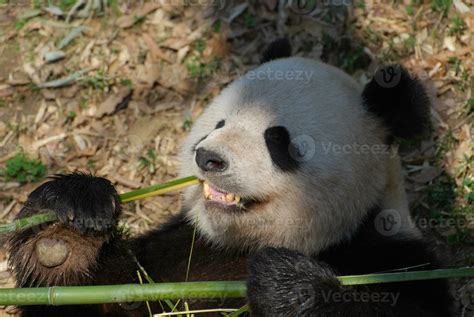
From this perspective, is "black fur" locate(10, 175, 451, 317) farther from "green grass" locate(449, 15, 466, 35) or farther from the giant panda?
"green grass" locate(449, 15, 466, 35)

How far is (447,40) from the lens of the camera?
7832 millimetres

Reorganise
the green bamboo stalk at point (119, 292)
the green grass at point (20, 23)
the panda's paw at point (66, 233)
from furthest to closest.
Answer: the green grass at point (20, 23) → the panda's paw at point (66, 233) → the green bamboo stalk at point (119, 292)

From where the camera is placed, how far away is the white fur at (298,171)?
15.9ft

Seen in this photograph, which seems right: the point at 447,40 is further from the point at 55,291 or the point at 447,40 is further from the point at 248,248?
the point at 55,291

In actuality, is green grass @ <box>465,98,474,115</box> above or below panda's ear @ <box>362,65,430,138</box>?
below

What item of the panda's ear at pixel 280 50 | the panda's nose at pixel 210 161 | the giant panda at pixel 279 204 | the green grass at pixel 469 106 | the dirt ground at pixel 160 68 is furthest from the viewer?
the dirt ground at pixel 160 68

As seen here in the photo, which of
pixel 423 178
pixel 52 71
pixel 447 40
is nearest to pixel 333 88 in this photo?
pixel 423 178

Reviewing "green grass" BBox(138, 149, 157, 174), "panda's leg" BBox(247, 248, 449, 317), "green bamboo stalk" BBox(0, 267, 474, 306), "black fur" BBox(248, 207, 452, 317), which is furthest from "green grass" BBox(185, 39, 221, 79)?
"green bamboo stalk" BBox(0, 267, 474, 306)

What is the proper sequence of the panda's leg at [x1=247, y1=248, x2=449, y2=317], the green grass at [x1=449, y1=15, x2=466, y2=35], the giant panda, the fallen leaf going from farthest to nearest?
the fallen leaf, the green grass at [x1=449, y1=15, x2=466, y2=35], the giant panda, the panda's leg at [x1=247, y1=248, x2=449, y2=317]

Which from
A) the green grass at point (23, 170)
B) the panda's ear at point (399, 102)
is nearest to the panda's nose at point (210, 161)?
the panda's ear at point (399, 102)

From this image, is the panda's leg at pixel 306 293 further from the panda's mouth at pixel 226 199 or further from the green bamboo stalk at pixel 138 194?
the green bamboo stalk at pixel 138 194

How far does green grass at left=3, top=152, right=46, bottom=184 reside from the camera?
7.64 m

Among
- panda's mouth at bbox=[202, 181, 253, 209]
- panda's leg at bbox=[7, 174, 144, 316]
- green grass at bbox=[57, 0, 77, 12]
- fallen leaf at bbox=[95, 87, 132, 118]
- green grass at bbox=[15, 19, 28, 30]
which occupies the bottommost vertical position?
fallen leaf at bbox=[95, 87, 132, 118]

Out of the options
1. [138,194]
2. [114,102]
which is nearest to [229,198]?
[138,194]
